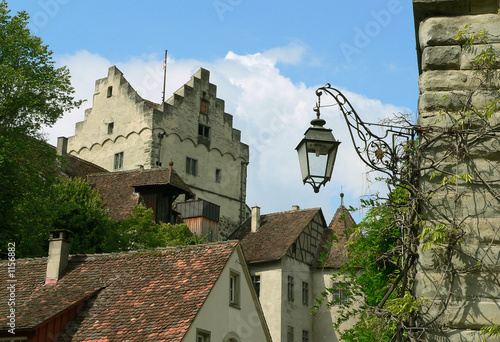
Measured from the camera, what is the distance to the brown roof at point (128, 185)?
39844mm

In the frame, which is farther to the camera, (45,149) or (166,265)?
(45,149)

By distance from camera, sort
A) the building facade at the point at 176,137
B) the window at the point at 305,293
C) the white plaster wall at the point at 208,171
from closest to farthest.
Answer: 1. the window at the point at 305,293
2. the building facade at the point at 176,137
3. the white plaster wall at the point at 208,171

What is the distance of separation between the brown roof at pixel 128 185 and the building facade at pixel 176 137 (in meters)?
3.54

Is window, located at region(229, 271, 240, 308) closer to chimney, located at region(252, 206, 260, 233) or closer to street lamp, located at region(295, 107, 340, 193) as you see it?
street lamp, located at region(295, 107, 340, 193)

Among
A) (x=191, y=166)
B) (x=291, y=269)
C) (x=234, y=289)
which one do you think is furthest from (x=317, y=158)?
(x=191, y=166)

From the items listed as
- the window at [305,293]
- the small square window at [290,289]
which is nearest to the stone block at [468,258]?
the small square window at [290,289]

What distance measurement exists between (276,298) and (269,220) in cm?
672

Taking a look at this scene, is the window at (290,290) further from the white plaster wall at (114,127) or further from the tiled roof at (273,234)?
the white plaster wall at (114,127)

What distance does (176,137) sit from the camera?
47969 millimetres

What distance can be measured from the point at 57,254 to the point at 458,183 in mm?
18457

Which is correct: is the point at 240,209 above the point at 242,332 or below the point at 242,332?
above

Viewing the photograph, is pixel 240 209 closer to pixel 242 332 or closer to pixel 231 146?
pixel 231 146

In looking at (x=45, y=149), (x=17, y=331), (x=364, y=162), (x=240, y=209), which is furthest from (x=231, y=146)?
(x=364, y=162)

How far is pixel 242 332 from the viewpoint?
23688 mm
